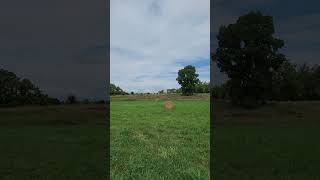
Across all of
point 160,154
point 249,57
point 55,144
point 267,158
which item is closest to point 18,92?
point 55,144

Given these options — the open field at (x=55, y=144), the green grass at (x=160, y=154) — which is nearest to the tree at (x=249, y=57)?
the open field at (x=55, y=144)

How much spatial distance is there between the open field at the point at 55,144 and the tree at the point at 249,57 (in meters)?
17.1

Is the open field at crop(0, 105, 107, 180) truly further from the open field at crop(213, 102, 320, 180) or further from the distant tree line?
the open field at crop(213, 102, 320, 180)

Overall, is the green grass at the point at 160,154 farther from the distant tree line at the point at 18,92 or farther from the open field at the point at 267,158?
the distant tree line at the point at 18,92

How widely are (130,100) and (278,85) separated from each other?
659 inches

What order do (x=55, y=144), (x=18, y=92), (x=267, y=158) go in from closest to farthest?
(x=267, y=158), (x=55, y=144), (x=18, y=92)

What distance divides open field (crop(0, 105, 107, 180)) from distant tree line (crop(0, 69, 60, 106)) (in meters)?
0.78

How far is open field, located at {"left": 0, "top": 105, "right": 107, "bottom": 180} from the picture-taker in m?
13.5

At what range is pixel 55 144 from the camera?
20359 millimetres

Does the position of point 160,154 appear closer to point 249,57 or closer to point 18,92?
point 18,92

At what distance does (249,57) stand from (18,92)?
913 inches

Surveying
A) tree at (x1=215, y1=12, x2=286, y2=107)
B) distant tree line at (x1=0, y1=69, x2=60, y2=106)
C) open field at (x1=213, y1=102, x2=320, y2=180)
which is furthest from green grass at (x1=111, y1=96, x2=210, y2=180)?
tree at (x1=215, y1=12, x2=286, y2=107)

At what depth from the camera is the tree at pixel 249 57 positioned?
138 feet

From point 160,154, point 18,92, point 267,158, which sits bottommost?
point 267,158
